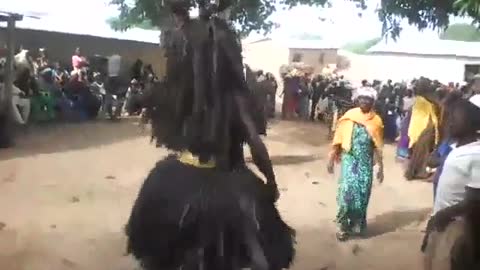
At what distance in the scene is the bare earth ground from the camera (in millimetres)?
6098

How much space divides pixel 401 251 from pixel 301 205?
199 centimetres

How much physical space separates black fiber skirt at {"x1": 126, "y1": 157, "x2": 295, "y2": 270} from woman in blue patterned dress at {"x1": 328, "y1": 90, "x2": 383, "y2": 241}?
2.90 meters

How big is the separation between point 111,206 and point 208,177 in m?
4.43

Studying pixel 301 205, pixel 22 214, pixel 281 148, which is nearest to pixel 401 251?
pixel 301 205

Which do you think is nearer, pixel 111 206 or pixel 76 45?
pixel 111 206

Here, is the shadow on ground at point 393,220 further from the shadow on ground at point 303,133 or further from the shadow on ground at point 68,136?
the shadow on ground at point 303,133

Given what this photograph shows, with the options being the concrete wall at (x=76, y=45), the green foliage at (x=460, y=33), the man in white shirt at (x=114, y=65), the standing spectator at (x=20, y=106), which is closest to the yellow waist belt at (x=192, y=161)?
the green foliage at (x=460, y=33)

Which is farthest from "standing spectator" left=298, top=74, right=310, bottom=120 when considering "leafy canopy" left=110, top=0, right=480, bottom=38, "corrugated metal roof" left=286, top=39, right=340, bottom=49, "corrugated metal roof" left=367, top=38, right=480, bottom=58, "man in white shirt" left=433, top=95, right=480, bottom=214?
"man in white shirt" left=433, top=95, right=480, bottom=214

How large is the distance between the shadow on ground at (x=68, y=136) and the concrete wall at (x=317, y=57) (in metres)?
3.01

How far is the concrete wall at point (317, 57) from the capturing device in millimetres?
13875

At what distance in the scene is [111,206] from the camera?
7.93 m

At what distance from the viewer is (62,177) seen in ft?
31.7

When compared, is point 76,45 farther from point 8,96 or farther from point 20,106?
point 8,96

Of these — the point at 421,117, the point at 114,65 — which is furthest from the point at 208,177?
the point at 114,65
